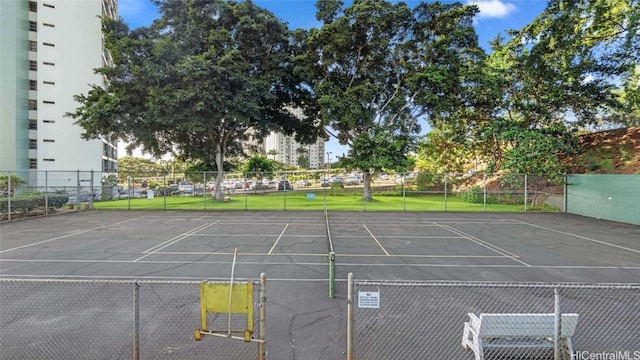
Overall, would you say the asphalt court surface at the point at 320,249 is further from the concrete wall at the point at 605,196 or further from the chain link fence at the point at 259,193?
the chain link fence at the point at 259,193

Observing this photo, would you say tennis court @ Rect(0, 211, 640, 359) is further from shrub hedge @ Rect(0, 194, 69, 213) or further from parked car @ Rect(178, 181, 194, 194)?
parked car @ Rect(178, 181, 194, 194)

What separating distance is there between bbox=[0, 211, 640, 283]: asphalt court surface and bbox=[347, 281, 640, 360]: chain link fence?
1362 millimetres

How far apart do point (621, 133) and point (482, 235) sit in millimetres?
23920

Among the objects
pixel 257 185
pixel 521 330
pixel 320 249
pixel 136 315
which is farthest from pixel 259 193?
pixel 521 330

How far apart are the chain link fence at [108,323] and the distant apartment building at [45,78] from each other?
4279cm

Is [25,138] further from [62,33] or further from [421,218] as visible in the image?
[421,218]

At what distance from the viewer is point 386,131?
2842 cm

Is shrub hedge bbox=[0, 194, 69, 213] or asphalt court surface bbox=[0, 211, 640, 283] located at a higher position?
shrub hedge bbox=[0, 194, 69, 213]

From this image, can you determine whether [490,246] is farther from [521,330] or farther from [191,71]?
[191,71]

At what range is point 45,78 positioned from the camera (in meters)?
43.6

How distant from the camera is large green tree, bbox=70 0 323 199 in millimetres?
23969

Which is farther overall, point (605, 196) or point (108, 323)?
point (605, 196)

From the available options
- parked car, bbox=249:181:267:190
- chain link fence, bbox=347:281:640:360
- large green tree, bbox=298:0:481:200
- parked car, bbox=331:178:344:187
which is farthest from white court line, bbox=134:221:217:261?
parked car, bbox=331:178:344:187

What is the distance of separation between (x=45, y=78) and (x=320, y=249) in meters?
51.5
